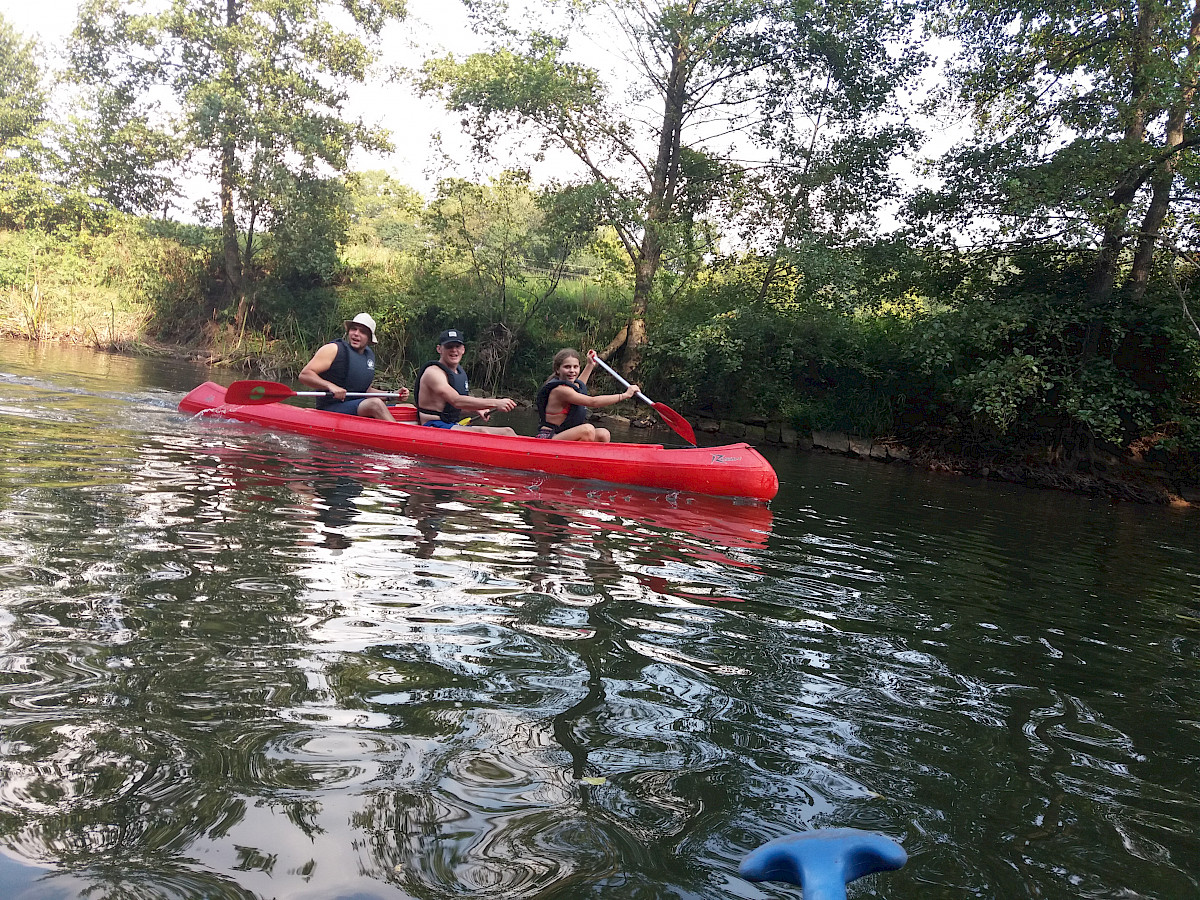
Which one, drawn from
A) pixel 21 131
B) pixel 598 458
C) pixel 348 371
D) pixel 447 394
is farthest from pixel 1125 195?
pixel 21 131

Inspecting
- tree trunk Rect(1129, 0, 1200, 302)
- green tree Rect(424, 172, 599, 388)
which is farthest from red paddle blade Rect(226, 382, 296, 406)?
tree trunk Rect(1129, 0, 1200, 302)

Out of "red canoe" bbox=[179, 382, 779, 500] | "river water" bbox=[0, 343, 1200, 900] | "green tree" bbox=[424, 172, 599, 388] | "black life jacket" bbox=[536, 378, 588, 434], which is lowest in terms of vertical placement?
"river water" bbox=[0, 343, 1200, 900]

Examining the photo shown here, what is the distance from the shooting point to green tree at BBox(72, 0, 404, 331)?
19.9 m

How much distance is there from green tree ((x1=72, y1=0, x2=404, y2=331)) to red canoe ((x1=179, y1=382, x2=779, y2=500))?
45.4ft

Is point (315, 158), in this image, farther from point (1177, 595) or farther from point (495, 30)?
point (1177, 595)

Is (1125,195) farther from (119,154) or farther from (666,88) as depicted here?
(119,154)

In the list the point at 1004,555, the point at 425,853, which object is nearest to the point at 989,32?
the point at 1004,555

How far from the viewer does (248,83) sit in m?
20.5

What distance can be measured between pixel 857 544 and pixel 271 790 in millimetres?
4772

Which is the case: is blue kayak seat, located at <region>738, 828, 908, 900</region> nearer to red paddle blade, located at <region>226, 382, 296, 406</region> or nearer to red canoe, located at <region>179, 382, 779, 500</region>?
red canoe, located at <region>179, 382, 779, 500</region>

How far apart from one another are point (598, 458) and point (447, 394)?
1.60 meters

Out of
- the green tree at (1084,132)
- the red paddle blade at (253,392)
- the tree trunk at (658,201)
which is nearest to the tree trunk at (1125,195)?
the green tree at (1084,132)

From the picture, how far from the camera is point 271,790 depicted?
1.87 m

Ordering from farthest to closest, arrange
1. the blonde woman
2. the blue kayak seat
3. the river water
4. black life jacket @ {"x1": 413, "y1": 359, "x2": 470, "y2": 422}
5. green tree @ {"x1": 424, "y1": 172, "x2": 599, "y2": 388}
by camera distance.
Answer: green tree @ {"x1": 424, "y1": 172, "x2": 599, "y2": 388}
black life jacket @ {"x1": 413, "y1": 359, "x2": 470, "y2": 422}
the blonde woman
the river water
the blue kayak seat
